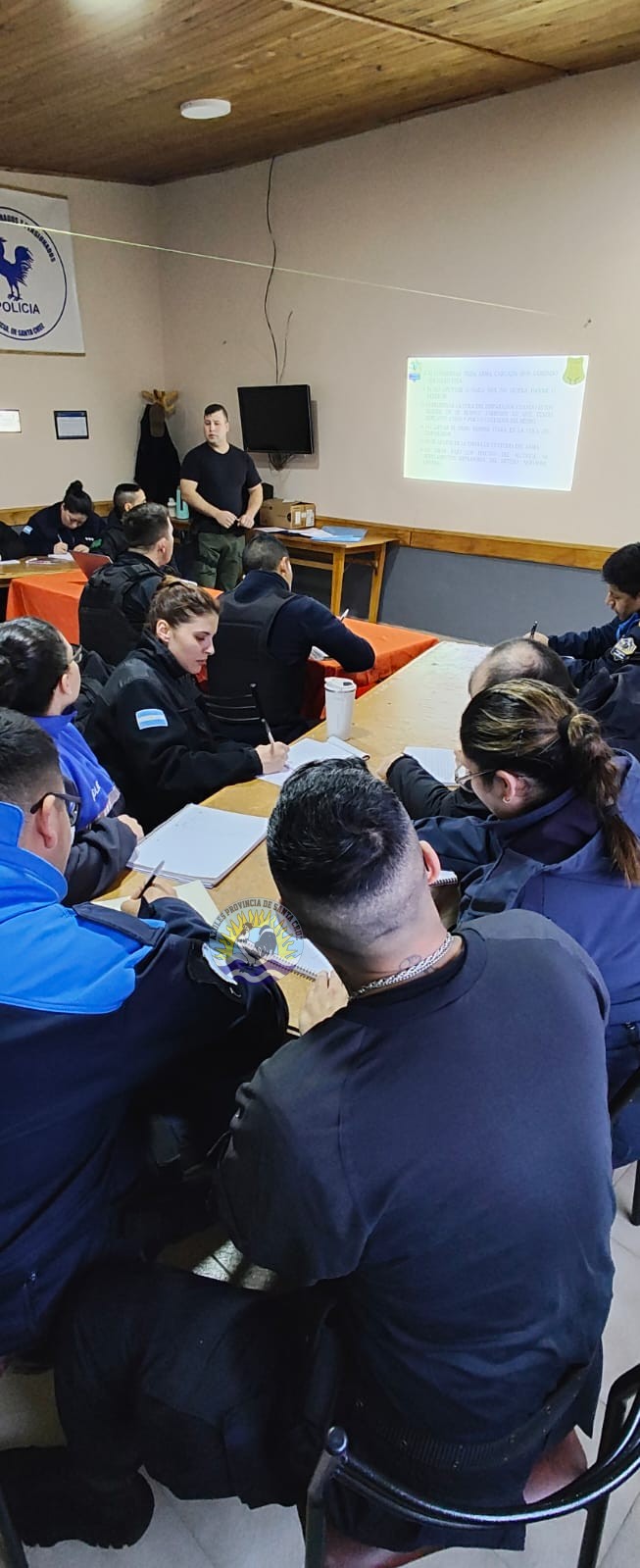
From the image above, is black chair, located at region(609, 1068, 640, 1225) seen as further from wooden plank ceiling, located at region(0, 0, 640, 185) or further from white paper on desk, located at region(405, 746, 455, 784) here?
wooden plank ceiling, located at region(0, 0, 640, 185)

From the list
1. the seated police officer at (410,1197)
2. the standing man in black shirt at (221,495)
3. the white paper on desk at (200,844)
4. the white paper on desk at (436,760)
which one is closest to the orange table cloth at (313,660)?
the white paper on desk at (436,760)

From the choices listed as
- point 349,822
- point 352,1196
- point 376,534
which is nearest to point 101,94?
point 376,534

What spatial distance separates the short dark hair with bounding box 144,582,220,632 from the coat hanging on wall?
16.2 feet

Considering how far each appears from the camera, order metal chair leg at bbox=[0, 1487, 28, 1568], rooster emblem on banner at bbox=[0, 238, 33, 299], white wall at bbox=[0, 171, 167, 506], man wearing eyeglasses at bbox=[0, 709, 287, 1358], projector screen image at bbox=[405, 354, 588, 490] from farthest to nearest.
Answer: white wall at bbox=[0, 171, 167, 506]
rooster emblem on banner at bbox=[0, 238, 33, 299]
projector screen image at bbox=[405, 354, 588, 490]
metal chair leg at bbox=[0, 1487, 28, 1568]
man wearing eyeglasses at bbox=[0, 709, 287, 1358]

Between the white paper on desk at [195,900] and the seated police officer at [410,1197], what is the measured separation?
0.61 m

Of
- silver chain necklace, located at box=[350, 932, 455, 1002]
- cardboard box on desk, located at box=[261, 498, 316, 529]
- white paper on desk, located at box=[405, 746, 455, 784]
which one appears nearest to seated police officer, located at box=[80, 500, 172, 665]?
white paper on desk, located at box=[405, 746, 455, 784]

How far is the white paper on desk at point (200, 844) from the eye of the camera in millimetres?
1579

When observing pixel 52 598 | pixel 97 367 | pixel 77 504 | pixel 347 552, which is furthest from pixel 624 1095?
pixel 97 367

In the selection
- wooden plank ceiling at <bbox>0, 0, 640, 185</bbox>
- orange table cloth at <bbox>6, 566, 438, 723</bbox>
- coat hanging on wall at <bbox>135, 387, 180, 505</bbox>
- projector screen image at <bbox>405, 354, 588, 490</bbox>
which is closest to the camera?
orange table cloth at <bbox>6, 566, 438, 723</bbox>

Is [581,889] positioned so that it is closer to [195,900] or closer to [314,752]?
[195,900]

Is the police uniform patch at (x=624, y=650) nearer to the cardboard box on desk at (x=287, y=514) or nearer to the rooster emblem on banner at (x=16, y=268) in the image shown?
the cardboard box on desk at (x=287, y=514)

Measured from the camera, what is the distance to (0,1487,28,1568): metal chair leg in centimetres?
106

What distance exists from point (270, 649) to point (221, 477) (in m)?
3.46

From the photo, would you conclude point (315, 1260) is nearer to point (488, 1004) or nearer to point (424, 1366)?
point (424, 1366)
